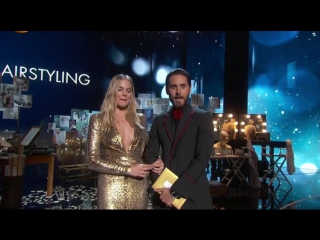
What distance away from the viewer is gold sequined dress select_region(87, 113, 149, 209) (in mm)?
1573

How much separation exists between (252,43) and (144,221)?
28.4 feet

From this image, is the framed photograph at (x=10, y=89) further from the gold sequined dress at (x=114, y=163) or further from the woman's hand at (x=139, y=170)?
the woman's hand at (x=139, y=170)

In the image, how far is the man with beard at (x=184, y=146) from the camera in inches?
55.9

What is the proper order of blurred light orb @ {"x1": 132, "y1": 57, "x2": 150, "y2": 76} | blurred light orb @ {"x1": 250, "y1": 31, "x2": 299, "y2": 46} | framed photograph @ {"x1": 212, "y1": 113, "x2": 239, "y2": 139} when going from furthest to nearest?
blurred light orb @ {"x1": 250, "y1": 31, "x2": 299, "y2": 46} < framed photograph @ {"x1": 212, "y1": 113, "x2": 239, "y2": 139} < blurred light orb @ {"x1": 132, "y1": 57, "x2": 150, "y2": 76}

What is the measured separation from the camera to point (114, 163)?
158 cm

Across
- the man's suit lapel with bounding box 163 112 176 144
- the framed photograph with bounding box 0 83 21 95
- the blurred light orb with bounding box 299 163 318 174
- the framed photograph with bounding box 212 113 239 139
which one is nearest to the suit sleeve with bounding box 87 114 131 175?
the man's suit lapel with bounding box 163 112 176 144

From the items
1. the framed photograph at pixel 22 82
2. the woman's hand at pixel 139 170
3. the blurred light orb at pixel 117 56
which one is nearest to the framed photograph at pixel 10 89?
the framed photograph at pixel 22 82

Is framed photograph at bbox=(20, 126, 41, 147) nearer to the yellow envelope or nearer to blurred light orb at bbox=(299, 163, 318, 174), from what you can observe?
the yellow envelope

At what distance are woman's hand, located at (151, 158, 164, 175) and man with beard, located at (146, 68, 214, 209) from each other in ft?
0.08

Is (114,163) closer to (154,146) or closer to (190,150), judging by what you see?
(154,146)

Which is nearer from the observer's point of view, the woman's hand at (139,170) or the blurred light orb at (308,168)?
the woman's hand at (139,170)

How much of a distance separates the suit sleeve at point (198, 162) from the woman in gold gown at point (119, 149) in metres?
0.24
